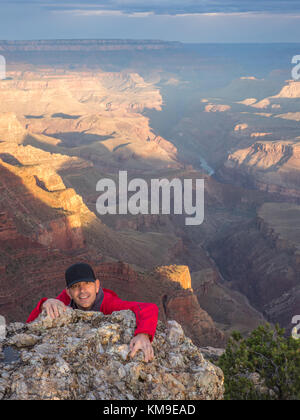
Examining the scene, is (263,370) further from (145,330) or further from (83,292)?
(83,292)

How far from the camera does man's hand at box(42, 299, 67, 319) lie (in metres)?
9.82

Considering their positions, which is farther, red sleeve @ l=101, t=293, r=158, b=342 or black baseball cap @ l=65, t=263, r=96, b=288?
black baseball cap @ l=65, t=263, r=96, b=288

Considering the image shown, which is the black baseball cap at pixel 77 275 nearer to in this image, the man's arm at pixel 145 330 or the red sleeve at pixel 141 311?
the red sleeve at pixel 141 311

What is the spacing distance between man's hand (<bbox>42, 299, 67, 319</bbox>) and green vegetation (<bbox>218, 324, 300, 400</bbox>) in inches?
303

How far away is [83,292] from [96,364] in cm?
179

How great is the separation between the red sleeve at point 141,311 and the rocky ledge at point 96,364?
27 cm

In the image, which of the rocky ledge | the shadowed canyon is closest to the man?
the rocky ledge

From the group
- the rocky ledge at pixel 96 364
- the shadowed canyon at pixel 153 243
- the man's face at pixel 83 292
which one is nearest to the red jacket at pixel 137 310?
the rocky ledge at pixel 96 364

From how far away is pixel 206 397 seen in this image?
377 inches

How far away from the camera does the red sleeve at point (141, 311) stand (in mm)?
9539

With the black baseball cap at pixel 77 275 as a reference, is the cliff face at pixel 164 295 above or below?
above

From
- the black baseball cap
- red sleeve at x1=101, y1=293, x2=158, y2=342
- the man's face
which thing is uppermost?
the black baseball cap

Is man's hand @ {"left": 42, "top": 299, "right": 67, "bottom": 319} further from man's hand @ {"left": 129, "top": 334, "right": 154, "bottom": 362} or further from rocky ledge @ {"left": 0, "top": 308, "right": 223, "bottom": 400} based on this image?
man's hand @ {"left": 129, "top": 334, "right": 154, "bottom": 362}

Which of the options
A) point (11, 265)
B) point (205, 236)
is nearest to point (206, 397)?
point (11, 265)
